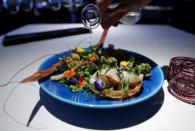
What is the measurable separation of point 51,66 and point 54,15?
109cm

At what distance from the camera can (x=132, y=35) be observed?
1535 mm

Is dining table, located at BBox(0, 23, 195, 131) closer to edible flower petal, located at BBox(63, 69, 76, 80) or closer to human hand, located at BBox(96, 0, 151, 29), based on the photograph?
edible flower petal, located at BBox(63, 69, 76, 80)

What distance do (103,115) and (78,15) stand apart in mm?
1286

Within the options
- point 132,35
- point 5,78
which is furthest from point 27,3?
point 5,78

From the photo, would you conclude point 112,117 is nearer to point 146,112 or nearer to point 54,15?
point 146,112

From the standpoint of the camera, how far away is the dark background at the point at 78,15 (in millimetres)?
1757

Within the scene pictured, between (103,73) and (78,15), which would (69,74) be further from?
(78,15)

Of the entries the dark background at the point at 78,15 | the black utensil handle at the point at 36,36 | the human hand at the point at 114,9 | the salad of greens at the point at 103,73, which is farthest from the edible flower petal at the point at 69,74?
the dark background at the point at 78,15

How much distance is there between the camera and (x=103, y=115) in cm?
71

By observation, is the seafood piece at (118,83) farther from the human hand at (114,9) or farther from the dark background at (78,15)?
the dark background at (78,15)

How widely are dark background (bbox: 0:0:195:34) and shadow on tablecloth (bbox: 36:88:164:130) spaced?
108 centimetres

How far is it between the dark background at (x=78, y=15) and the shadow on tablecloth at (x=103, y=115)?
1081mm

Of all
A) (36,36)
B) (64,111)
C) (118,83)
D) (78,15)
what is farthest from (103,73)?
(78,15)

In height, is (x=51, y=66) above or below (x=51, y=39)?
above
